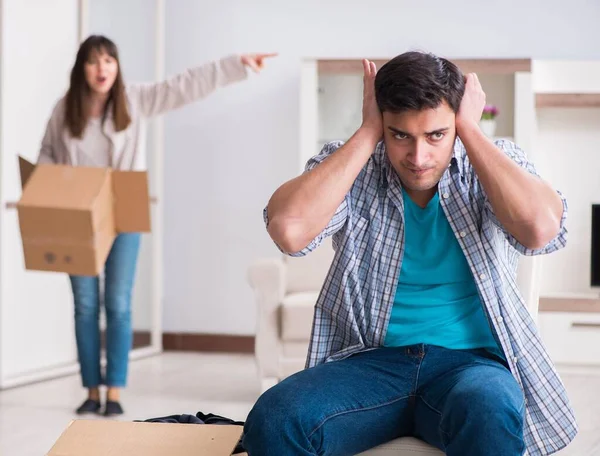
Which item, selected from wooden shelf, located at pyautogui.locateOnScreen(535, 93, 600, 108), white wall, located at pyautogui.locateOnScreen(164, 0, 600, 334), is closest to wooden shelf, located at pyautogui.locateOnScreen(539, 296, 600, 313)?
wooden shelf, located at pyautogui.locateOnScreen(535, 93, 600, 108)

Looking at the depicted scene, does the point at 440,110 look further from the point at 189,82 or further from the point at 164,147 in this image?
the point at 164,147

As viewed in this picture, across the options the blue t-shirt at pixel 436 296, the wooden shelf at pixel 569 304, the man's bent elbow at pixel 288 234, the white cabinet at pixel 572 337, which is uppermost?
the man's bent elbow at pixel 288 234

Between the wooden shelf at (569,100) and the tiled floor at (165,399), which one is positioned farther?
the wooden shelf at (569,100)

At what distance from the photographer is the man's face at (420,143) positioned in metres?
1.63

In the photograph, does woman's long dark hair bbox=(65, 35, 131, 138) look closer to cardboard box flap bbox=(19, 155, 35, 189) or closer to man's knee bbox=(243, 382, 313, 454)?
cardboard box flap bbox=(19, 155, 35, 189)

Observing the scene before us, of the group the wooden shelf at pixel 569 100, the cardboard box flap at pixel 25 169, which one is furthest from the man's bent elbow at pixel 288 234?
the wooden shelf at pixel 569 100

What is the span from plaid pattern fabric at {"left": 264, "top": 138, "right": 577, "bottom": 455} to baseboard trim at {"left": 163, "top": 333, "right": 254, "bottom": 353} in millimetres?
3251

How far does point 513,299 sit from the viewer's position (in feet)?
5.43

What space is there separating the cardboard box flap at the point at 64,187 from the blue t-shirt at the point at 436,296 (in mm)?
1399

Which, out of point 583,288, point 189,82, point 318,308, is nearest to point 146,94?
point 189,82

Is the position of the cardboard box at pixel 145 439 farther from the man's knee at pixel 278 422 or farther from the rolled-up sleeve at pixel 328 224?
the rolled-up sleeve at pixel 328 224

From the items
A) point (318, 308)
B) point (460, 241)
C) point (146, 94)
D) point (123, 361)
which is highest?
point (146, 94)

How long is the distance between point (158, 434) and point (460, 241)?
0.65m

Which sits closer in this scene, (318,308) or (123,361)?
(318,308)
